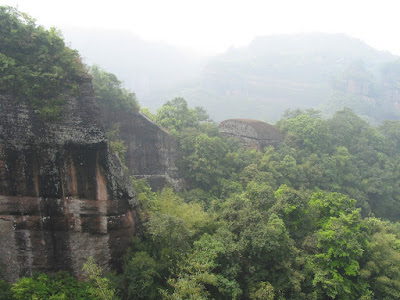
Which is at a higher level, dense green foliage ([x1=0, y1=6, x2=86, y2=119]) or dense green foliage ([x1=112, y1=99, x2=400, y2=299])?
dense green foliage ([x1=0, y1=6, x2=86, y2=119])

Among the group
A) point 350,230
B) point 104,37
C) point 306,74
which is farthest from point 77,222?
point 104,37

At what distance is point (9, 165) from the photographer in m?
10.8

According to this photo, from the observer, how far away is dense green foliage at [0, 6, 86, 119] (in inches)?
450

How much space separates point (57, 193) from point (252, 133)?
64.6 ft

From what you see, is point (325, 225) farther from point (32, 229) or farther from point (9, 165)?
point (9, 165)

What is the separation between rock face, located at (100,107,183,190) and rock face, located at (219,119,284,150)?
785cm

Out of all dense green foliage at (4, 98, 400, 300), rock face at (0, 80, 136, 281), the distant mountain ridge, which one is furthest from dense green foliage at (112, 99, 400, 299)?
the distant mountain ridge

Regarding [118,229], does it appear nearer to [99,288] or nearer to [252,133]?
[99,288]

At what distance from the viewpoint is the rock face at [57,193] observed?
10930mm

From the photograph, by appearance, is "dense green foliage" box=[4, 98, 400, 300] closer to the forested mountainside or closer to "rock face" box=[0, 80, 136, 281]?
the forested mountainside

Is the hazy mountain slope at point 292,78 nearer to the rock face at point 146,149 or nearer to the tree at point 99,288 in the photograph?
the rock face at point 146,149

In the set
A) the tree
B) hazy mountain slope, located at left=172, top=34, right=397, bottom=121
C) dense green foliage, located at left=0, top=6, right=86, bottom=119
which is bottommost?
the tree

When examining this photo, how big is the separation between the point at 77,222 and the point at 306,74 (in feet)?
419

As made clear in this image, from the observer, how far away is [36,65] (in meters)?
12.0
